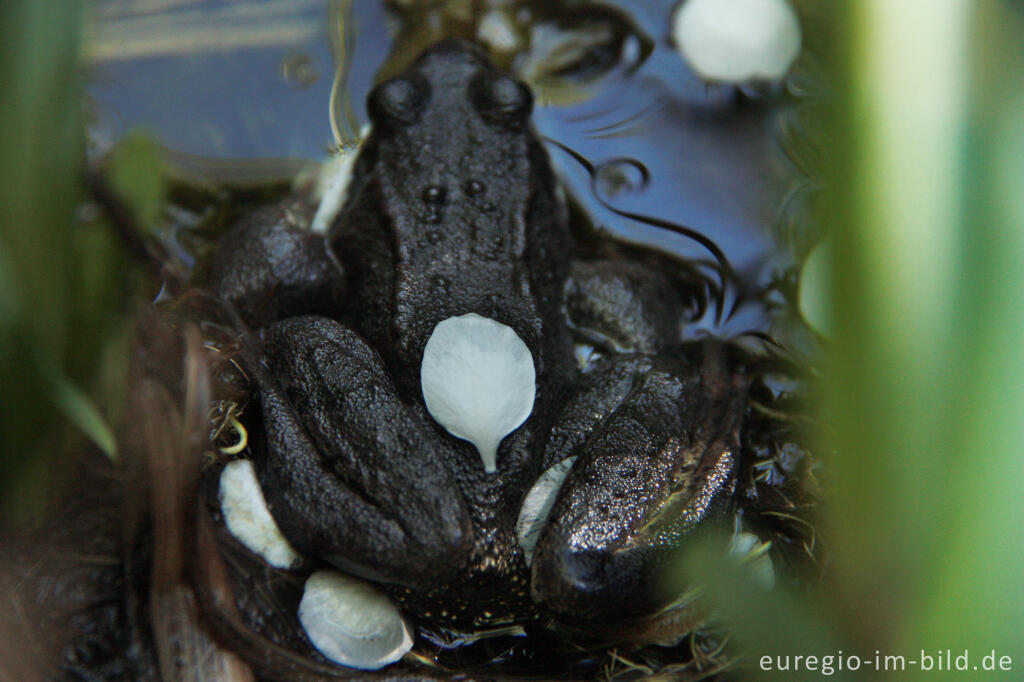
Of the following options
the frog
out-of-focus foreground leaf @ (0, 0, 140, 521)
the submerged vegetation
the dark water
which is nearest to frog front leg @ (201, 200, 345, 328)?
the frog

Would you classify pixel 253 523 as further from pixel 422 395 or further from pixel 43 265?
pixel 43 265

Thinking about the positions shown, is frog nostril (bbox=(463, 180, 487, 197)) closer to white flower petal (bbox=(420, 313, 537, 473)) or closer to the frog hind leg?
white flower petal (bbox=(420, 313, 537, 473))

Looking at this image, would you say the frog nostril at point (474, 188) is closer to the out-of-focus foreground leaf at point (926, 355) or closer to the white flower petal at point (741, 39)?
the white flower petal at point (741, 39)

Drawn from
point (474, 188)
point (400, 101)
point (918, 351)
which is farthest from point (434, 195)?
point (918, 351)

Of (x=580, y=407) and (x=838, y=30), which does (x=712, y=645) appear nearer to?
(x=580, y=407)

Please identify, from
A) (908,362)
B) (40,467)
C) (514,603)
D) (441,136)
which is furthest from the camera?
(441,136)

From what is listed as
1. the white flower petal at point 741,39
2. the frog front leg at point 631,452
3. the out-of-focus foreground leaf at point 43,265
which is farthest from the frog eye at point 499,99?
the out-of-focus foreground leaf at point 43,265

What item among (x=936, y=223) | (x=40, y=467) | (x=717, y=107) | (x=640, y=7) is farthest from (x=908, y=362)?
(x=640, y=7)
